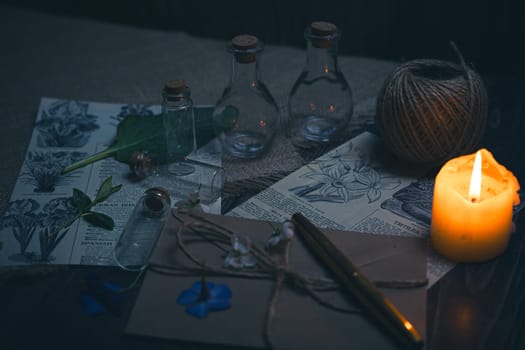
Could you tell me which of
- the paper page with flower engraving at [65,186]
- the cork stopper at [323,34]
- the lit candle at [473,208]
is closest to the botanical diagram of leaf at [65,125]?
the paper page with flower engraving at [65,186]

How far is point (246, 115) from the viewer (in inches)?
34.9

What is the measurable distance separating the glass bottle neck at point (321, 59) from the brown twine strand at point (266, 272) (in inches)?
11.4

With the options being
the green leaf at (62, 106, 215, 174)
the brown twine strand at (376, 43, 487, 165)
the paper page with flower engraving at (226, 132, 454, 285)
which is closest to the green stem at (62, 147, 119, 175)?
the green leaf at (62, 106, 215, 174)

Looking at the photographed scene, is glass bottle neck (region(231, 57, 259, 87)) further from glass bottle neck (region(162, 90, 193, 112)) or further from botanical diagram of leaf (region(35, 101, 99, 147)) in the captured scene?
botanical diagram of leaf (region(35, 101, 99, 147))

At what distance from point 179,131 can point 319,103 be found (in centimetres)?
20

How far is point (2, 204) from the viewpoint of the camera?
80cm

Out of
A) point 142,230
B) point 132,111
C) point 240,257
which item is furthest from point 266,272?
point 132,111

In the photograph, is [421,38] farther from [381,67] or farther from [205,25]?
[205,25]

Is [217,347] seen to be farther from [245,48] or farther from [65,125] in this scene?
[65,125]

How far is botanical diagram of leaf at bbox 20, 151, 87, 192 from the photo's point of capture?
83 cm

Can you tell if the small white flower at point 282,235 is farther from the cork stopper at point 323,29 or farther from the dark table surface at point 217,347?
the cork stopper at point 323,29

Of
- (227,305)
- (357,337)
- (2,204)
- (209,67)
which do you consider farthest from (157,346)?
(209,67)

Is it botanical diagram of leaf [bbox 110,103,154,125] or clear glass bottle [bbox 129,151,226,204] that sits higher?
botanical diagram of leaf [bbox 110,103,154,125]

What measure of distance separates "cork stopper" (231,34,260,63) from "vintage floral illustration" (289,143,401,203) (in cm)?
16
